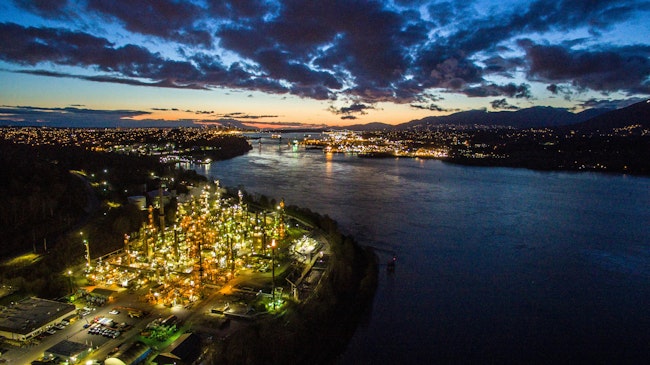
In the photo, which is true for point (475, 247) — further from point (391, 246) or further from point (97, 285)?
point (97, 285)

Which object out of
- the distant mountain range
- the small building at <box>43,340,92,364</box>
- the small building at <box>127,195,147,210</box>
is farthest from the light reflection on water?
the distant mountain range

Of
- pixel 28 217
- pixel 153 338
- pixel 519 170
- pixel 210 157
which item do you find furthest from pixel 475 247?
pixel 210 157

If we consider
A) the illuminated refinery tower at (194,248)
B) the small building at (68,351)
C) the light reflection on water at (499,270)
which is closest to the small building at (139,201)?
the illuminated refinery tower at (194,248)

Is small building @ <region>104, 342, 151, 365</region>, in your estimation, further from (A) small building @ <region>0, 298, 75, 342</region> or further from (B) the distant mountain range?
(B) the distant mountain range

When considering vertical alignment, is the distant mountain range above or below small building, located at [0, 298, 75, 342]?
A: above

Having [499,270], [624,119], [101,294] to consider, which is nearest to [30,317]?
[101,294]
